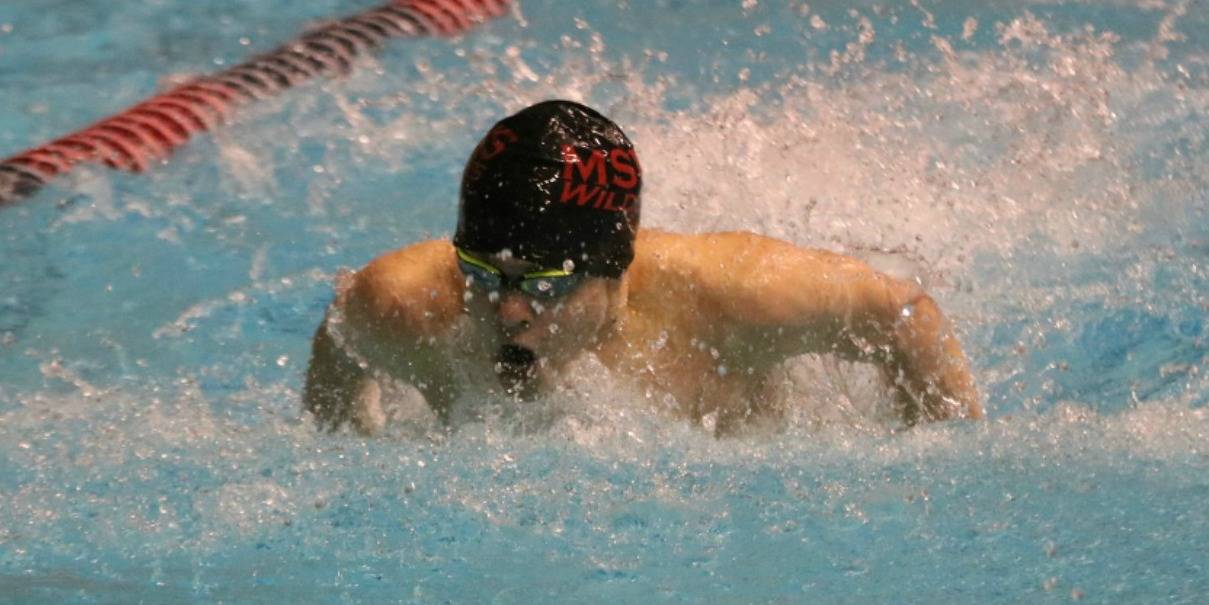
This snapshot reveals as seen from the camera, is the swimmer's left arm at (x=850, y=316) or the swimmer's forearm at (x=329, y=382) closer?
the swimmer's left arm at (x=850, y=316)

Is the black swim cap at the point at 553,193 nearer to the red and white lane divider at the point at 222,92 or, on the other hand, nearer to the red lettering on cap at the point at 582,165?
the red lettering on cap at the point at 582,165

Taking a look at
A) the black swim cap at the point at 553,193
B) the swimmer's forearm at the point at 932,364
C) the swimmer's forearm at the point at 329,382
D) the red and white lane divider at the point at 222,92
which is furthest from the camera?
the red and white lane divider at the point at 222,92

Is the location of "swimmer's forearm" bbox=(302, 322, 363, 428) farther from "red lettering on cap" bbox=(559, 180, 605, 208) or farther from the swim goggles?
"red lettering on cap" bbox=(559, 180, 605, 208)

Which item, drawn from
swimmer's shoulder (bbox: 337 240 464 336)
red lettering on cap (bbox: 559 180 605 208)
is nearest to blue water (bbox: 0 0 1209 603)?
swimmer's shoulder (bbox: 337 240 464 336)

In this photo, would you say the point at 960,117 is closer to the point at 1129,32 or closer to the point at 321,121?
the point at 1129,32

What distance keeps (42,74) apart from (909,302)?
11.8ft

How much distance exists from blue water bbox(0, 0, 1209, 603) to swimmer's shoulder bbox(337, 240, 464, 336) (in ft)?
0.77

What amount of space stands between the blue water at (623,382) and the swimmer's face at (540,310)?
152mm

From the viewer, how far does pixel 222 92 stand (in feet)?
16.3

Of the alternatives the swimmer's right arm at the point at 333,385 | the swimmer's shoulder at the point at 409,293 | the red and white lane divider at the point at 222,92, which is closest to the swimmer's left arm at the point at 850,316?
the swimmer's shoulder at the point at 409,293

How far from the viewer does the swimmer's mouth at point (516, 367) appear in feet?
9.06

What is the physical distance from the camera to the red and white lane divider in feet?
14.8

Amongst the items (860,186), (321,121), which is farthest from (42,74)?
(860,186)

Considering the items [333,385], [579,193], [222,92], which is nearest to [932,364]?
[579,193]
